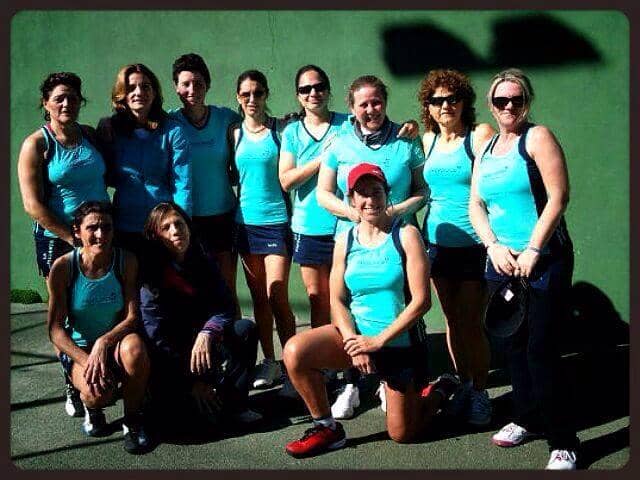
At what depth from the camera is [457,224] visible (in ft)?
13.0

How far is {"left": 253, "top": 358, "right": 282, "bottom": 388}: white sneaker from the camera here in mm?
4574

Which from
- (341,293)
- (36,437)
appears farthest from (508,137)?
(36,437)

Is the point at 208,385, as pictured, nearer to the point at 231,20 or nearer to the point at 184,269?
the point at 184,269

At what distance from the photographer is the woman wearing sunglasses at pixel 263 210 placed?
14.3 ft

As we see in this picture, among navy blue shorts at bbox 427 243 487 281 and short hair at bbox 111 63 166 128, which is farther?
short hair at bbox 111 63 166 128

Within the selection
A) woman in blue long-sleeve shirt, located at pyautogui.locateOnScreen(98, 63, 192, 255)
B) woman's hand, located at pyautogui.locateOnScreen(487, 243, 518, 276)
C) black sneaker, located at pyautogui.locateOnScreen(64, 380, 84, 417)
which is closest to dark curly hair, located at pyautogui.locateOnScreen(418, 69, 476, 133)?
woman's hand, located at pyautogui.locateOnScreen(487, 243, 518, 276)

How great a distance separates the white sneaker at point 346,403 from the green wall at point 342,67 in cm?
151

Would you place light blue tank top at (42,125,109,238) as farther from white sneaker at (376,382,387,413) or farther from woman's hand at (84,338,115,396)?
white sneaker at (376,382,387,413)

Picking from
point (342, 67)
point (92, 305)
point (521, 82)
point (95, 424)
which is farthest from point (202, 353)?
point (342, 67)

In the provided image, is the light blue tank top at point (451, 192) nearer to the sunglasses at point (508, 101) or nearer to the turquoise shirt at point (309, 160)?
the sunglasses at point (508, 101)

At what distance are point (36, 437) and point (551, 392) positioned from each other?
102 inches

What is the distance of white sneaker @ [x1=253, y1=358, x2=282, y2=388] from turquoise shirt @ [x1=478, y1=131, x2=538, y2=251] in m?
1.72

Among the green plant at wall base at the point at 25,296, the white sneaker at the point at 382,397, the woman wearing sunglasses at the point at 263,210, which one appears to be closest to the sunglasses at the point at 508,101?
the woman wearing sunglasses at the point at 263,210

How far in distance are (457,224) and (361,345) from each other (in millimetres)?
850
